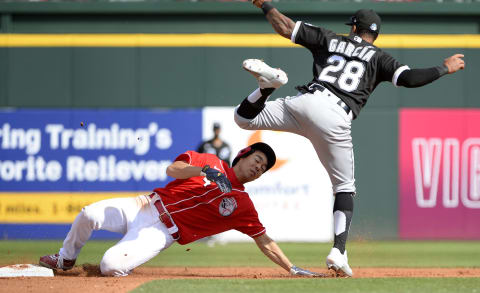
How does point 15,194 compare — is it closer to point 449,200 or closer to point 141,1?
point 141,1

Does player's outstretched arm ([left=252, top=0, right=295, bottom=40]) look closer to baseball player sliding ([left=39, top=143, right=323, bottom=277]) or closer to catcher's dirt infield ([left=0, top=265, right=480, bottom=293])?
baseball player sliding ([left=39, top=143, right=323, bottom=277])

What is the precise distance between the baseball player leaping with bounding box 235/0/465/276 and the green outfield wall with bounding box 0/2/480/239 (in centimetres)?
569

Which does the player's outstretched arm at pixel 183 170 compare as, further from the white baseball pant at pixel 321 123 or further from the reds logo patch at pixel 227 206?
the white baseball pant at pixel 321 123

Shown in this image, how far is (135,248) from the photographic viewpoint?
→ 505 centimetres

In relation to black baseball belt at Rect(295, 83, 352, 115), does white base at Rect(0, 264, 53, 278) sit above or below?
below

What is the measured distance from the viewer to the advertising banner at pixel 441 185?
10688 mm

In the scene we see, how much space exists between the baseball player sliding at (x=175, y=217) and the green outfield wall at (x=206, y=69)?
581cm

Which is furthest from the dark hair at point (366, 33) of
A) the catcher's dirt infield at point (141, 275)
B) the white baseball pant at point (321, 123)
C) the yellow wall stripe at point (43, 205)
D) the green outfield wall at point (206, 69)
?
the yellow wall stripe at point (43, 205)

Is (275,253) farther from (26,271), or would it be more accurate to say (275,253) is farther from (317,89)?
(26,271)

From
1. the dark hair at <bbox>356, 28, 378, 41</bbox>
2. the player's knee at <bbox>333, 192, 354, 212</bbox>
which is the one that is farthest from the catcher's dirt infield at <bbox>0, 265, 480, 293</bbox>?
the dark hair at <bbox>356, 28, 378, 41</bbox>

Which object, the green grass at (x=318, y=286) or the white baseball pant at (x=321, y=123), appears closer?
the green grass at (x=318, y=286)

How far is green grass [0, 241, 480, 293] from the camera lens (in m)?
4.36

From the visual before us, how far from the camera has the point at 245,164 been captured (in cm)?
504

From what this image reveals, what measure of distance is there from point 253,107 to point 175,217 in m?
0.95
